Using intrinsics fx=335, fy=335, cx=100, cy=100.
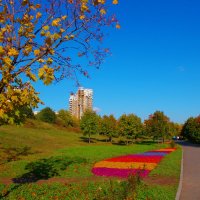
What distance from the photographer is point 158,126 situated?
76.2m

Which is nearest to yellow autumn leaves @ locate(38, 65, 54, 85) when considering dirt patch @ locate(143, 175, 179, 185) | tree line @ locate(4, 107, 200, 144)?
dirt patch @ locate(143, 175, 179, 185)

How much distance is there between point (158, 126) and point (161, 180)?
60090 millimetres

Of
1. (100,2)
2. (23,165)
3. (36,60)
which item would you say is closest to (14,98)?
(36,60)

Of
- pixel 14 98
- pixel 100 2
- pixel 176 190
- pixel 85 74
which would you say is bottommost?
pixel 176 190

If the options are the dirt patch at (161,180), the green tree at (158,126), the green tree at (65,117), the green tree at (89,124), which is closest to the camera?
the dirt patch at (161,180)

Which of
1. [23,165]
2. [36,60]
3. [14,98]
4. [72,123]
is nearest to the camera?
[14,98]

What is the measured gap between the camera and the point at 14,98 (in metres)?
7.75

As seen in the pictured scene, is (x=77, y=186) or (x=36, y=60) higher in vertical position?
(x=36, y=60)

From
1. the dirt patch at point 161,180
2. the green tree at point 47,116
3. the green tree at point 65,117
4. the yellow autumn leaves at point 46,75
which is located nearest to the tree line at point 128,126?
the green tree at point 47,116

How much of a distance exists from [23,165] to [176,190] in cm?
1215

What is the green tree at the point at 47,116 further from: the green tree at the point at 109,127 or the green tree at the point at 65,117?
the green tree at the point at 109,127

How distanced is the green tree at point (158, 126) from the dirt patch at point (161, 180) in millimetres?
58505

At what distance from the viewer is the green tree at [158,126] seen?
76.1 m

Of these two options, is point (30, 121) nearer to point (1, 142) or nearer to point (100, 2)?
point (1, 142)
